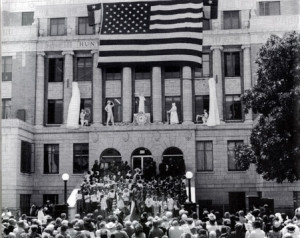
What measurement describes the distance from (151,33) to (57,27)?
29.0 feet

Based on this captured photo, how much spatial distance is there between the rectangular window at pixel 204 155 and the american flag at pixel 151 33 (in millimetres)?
6379

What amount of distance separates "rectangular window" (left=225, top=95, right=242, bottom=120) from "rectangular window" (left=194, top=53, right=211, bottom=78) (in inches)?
111

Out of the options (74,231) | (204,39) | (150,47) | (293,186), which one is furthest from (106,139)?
(74,231)

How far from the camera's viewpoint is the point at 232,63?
44281 millimetres

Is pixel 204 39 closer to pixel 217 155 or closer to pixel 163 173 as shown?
pixel 217 155

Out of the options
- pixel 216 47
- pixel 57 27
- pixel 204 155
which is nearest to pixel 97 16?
pixel 57 27

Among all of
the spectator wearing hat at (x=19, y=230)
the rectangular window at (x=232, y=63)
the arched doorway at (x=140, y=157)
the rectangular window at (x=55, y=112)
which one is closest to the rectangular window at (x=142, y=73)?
the arched doorway at (x=140, y=157)

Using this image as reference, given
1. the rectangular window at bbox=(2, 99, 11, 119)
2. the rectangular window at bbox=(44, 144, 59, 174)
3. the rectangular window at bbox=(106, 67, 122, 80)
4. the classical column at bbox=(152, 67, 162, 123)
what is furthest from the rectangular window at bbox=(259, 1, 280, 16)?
the rectangular window at bbox=(2, 99, 11, 119)

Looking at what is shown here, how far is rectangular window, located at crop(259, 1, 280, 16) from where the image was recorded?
4406 centimetres

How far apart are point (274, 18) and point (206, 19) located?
5344mm

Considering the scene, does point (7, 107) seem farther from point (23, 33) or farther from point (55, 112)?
point (23, 33)

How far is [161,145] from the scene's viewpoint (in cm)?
4209

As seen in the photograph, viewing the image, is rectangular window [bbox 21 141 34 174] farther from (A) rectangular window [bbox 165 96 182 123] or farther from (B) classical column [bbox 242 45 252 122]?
(B) classical column [bbox 242 45 252 122]

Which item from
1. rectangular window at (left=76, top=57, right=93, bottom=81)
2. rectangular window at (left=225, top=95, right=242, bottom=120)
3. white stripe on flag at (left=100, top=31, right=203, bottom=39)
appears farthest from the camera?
rectangular window at (left=76, top=57, right=93, bottom=81)
